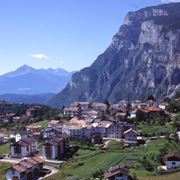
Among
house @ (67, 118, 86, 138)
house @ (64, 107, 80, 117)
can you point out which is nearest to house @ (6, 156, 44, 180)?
house @ (67, 118, 86, 138)

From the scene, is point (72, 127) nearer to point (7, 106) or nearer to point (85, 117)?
point (85, 117)

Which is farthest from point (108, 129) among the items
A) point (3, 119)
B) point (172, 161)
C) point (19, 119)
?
point (3, 119)

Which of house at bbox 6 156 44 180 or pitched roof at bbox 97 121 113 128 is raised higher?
pitched roof at bbox 97 121 113 128

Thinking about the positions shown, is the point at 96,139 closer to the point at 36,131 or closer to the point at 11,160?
the point at 11,160

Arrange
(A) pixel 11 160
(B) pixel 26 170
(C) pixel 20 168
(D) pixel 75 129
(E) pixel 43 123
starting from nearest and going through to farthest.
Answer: (C) pixel 20 168, (B) pixel 26 170, (A) pixel 11 160, (D) pixel 75 129, (E) pixel 43 123

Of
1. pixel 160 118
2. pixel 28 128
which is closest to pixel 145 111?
pixel 160 118

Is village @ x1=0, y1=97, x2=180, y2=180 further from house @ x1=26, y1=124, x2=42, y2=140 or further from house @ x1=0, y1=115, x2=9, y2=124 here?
house @ x1=0, y1=115, x2=9, y2=124

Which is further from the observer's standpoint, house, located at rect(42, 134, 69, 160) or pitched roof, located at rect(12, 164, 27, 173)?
house, located at rect(42, 134, 69, 160)

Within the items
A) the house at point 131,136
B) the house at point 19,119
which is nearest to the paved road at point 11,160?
the house at point 131,136
